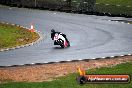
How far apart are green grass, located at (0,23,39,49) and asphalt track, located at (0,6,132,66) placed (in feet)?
4.52

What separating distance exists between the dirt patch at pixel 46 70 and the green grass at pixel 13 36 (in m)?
6.87

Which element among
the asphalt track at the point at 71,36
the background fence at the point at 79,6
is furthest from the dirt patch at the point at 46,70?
the background fence at the point at 79,6

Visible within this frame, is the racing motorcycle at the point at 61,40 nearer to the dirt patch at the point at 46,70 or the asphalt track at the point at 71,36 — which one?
the asphalt track at the point at 71,36

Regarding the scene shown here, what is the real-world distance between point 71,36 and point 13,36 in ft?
17.3

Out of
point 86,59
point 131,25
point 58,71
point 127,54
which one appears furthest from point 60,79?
point 131,25

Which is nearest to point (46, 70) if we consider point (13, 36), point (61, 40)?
point (61, 40)

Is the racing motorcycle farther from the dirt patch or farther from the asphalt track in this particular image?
the dirt patch

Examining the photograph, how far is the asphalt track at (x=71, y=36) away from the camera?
27688 millimetres

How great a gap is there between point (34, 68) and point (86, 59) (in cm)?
415

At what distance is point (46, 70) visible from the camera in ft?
79.8

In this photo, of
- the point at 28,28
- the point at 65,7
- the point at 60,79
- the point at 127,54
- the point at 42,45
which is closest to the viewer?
the point at 60,79

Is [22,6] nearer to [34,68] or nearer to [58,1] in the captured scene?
[58,1]

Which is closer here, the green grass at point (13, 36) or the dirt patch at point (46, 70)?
the dirt patch at point (46, 70)

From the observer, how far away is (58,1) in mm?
53469
